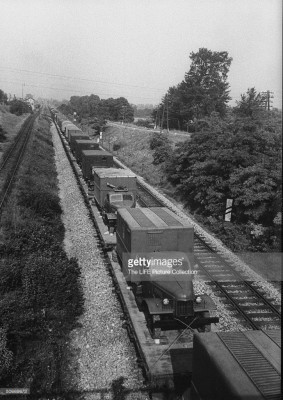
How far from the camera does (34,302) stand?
10828 mm

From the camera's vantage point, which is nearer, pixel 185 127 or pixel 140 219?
pixel 140 219

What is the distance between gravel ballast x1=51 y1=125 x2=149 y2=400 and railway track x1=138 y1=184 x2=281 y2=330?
11.6 ft

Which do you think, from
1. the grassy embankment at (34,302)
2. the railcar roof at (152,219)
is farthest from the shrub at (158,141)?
the railcar roof at (152,219)

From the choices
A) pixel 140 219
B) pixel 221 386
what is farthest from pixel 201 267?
pixel 221 386

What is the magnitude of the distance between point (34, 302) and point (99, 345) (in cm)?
249

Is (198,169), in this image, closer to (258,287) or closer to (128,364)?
(258,287)

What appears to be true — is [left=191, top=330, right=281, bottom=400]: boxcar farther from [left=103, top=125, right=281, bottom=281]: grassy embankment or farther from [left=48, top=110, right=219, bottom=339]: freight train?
[left=103, top=125, right=281, bottom=281]: grassy embankment

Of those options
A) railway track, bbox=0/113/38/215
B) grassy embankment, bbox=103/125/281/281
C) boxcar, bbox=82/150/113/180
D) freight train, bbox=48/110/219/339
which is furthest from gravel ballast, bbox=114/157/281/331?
railway track, bbox=0/113/38/215

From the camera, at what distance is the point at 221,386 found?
5426 mm

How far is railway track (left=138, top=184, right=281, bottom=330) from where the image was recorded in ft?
35.7

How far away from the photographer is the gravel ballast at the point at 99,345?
27.2 ft

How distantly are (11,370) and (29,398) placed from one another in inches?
31.8

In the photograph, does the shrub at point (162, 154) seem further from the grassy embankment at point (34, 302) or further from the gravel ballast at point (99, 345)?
the gravel ballast at point (99, 345)

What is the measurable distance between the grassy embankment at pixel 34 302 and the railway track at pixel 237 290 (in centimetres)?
467
